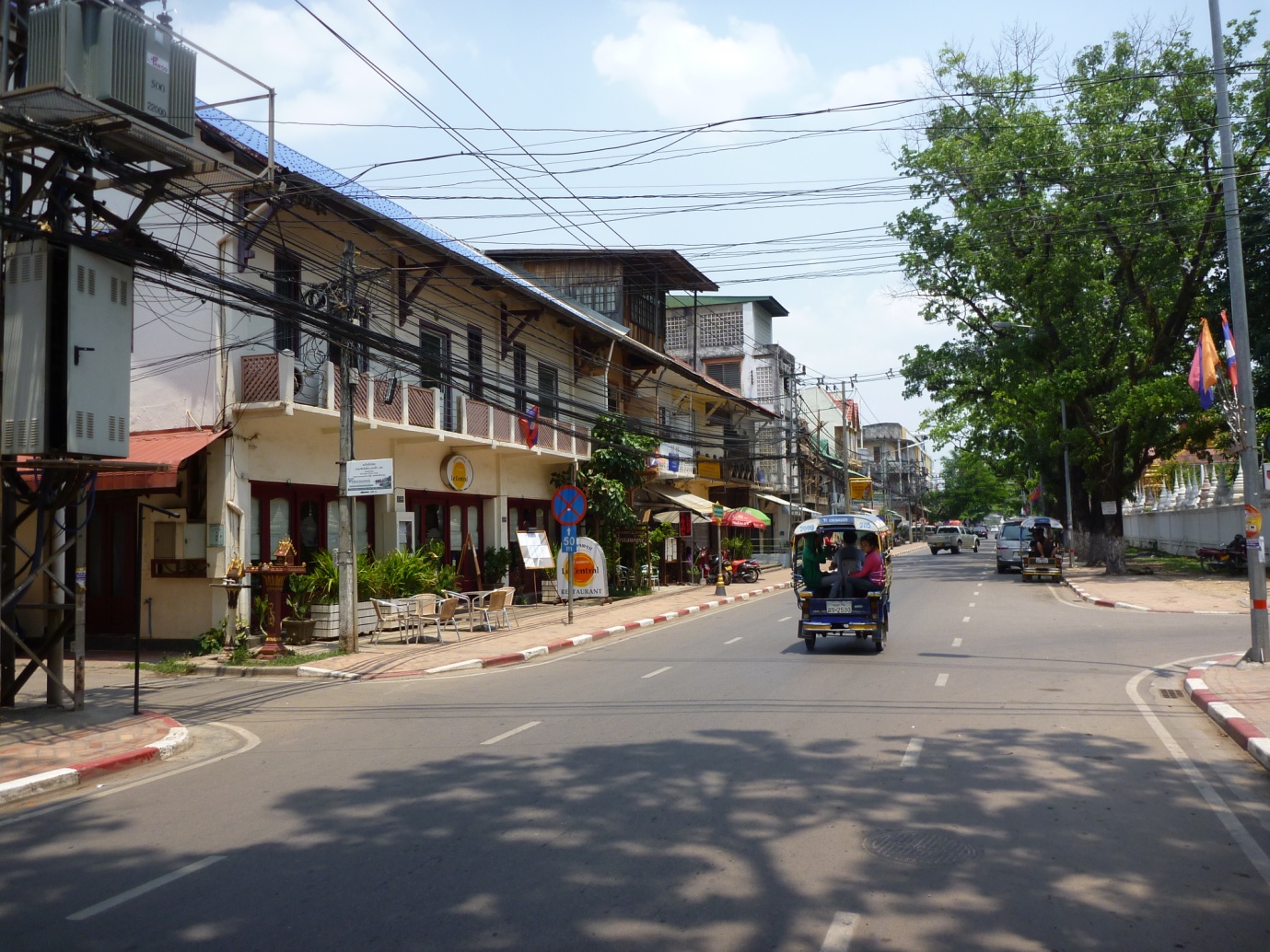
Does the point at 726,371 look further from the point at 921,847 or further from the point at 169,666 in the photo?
the point at 921,847

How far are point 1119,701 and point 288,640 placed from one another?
1373 cm

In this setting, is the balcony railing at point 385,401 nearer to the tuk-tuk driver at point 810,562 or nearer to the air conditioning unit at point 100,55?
the tuk-tuk driver at point 810,562

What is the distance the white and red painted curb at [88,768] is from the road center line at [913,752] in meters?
6.67

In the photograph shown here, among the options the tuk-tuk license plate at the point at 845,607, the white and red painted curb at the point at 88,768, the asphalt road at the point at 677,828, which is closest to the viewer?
the asphalt road at the point at 677,828

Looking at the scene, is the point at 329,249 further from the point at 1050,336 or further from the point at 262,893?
the point at 1050,336

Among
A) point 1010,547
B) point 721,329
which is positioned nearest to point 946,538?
point 721,329

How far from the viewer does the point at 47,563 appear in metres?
10.5

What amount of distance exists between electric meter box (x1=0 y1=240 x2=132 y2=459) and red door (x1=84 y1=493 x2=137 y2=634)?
9065mm

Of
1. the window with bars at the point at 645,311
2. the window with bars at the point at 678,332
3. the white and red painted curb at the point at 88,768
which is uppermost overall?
the window with bars at the point at 678,332

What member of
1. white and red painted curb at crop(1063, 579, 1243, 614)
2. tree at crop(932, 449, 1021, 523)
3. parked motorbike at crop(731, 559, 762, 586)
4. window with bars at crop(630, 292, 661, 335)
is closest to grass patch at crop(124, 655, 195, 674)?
white and red painted curb at crop(1063, 579, 1243, 614)

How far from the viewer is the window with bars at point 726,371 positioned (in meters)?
56.2

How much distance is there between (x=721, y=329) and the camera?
56.2 metres

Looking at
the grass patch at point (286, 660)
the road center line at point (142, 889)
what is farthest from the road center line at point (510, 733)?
the grass patch at point (286, 660)

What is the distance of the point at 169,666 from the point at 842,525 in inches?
429
